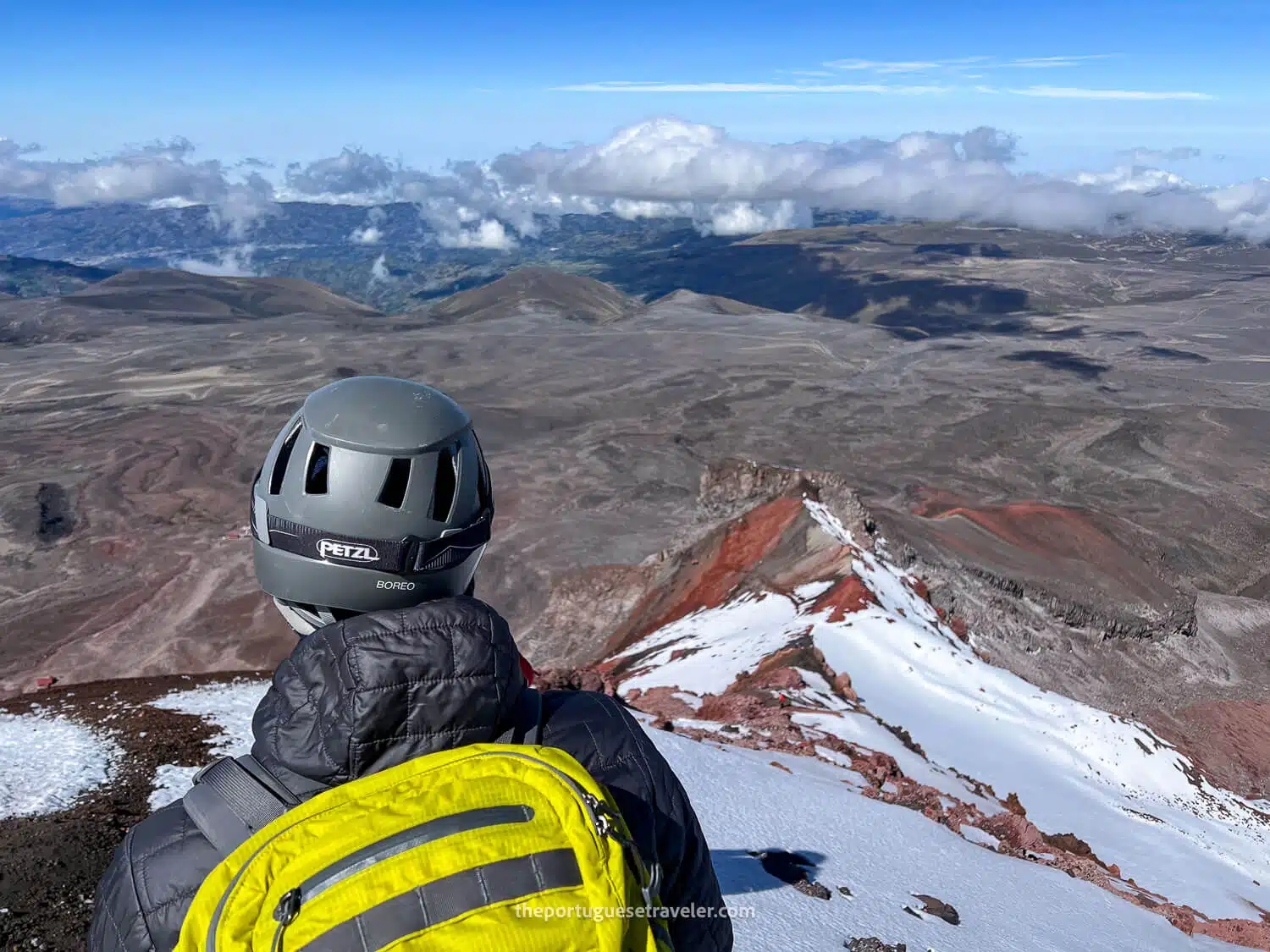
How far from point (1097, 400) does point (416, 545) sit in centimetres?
7792

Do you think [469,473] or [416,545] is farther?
[469,473]

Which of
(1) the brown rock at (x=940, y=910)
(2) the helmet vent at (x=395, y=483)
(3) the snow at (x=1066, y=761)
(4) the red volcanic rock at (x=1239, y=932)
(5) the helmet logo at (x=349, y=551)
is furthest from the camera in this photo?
(3) the snow at (x=1066, y=761)

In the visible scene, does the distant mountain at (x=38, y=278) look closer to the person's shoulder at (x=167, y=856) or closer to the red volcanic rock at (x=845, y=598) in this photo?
the red volcanic rock at (x=845, y=598)

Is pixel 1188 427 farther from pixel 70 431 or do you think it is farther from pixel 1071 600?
pixel 70 431

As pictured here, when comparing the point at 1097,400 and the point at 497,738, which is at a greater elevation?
the point at 497,738

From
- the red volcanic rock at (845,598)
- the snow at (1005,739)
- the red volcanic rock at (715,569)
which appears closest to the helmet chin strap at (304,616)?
the snow at (1005,739)

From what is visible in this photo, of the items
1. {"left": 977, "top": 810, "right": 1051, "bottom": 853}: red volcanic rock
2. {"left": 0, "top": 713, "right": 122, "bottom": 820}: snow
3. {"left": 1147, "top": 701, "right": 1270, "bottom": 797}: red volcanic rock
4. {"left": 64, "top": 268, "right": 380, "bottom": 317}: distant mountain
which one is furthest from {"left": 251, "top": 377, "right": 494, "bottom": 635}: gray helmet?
{"left": 64, "top": 268, "right": 380, "bottom": 317}: distant mountain

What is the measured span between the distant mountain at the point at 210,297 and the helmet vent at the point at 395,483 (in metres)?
114

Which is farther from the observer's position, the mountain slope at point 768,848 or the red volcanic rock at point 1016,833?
the red volcanic rock at point 1016,833

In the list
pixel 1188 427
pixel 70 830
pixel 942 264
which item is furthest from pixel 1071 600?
pixel 942 264

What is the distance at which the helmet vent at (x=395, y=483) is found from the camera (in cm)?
248

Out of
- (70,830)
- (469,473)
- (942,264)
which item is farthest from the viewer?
(942,264)

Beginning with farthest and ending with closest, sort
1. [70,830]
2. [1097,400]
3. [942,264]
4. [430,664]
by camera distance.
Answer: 1. [942,264]
2. [1097,400]
3. [70,830]
4. [430,664]

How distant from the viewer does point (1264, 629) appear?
24.8m
